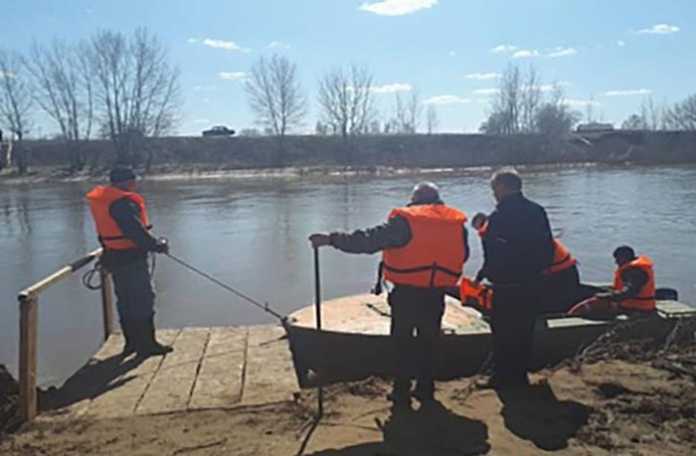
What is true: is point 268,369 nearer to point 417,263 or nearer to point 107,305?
point 417,263

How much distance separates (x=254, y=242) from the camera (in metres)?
15.8

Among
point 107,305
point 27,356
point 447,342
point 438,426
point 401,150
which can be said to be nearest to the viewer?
point 438,426

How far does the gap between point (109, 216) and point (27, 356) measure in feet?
4.62

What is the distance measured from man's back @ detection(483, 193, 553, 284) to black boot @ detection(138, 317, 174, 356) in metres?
2.98

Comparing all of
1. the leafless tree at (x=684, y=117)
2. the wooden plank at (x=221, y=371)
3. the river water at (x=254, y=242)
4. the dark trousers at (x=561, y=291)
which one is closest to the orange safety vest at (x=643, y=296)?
the dark trousers at (x=561, y=291)

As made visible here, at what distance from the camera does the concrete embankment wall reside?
183ft

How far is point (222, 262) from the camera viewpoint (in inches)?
522

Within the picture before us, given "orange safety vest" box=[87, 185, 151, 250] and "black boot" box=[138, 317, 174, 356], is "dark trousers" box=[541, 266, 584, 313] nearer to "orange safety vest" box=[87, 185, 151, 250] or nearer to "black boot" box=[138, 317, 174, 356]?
"black boot" box=[138, 317, 174, 356]

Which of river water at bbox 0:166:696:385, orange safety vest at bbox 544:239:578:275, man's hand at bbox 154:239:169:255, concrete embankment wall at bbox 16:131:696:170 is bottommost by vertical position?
river water at bbox 0:166:696:385

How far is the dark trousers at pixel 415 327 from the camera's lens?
442 centimetres

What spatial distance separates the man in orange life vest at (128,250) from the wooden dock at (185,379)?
222 millimetres

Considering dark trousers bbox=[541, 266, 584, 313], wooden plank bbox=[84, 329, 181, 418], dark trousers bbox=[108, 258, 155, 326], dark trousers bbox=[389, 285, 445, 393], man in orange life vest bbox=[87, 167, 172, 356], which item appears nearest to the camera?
dark trousers bbox=[389, 285, 445, 393]

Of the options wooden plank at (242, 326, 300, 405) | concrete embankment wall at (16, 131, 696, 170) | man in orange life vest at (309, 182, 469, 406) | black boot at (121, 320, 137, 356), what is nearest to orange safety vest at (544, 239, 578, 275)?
man in orange life vest at (309, 182, 469, 406)

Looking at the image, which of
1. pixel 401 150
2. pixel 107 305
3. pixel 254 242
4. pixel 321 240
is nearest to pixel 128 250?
pixel 107 305
